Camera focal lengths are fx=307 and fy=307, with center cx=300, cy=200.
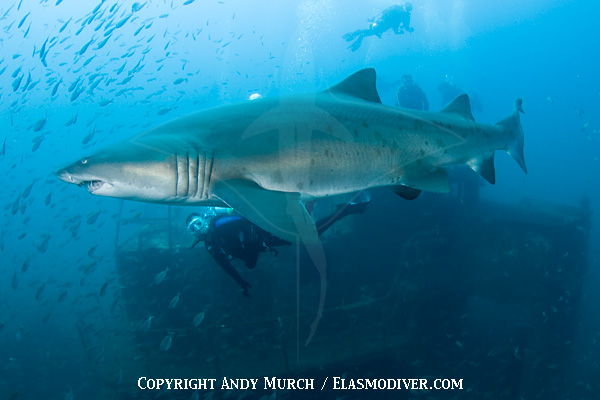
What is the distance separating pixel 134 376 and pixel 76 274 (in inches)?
1750

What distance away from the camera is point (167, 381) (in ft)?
30.7

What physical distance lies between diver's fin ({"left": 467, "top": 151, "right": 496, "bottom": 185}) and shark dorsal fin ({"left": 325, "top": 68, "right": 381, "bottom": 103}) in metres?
1.35

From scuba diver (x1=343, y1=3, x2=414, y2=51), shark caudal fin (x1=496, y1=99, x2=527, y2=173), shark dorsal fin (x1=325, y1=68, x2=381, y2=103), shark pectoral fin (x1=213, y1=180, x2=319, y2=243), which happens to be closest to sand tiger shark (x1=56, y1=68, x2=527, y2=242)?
shark pectoral fin (x1=213, y1=180, x2=319, y2=243)

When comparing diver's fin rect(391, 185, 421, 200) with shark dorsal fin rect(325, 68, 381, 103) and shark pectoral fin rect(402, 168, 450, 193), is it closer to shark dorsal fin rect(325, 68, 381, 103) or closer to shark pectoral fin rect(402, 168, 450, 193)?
shark pectoral fin rect(402, 168, 450, 193)

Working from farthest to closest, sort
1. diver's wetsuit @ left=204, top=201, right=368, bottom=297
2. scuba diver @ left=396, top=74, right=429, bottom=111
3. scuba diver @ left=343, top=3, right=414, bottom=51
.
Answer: scuba diver @ left=343, top=3, right=414, bottom=51, scuba diver @ left=396, top=74, right=429, bottom=111, diver's wetsuit @ left=204, top=201, right=368, bottom=297

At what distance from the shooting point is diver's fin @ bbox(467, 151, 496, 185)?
11.8 feet

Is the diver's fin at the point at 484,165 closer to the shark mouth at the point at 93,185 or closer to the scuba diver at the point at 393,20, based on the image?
the shark mouth at the point at 93,185

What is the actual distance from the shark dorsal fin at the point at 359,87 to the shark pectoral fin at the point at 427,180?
3.10 ft

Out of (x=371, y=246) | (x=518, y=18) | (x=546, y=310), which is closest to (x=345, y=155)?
(x=371, y=246)

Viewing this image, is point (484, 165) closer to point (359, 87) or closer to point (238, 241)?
point (359, 87)

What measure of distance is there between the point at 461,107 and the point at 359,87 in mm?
1352

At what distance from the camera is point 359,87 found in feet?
11.2

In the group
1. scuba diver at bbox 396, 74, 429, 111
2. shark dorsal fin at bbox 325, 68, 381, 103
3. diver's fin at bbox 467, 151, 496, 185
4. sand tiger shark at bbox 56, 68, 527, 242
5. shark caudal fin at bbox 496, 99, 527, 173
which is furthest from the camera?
scuba diver at bbox 396, 74, 429, 111

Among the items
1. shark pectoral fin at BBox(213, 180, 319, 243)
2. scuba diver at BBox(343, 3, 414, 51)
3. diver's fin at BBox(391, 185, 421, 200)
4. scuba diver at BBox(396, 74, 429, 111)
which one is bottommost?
shark pectoral fin at BBox(213, 180, 319, 243)
